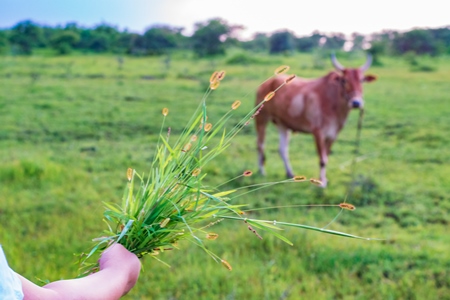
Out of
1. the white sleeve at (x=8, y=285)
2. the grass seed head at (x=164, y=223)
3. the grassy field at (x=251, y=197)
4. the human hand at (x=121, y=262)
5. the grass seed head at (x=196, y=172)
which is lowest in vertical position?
the grassy field at (x=251, y=197)

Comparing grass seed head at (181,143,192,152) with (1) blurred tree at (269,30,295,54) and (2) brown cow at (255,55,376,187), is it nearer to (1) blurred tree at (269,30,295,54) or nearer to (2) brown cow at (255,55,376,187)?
(2) brown cow at (255,55,376,187)

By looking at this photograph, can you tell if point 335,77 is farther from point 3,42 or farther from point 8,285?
point 3,42

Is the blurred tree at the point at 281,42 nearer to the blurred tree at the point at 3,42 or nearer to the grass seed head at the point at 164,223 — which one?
the blurred tree at the point at 3,42

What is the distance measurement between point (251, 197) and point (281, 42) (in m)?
32.2

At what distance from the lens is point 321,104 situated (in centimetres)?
596

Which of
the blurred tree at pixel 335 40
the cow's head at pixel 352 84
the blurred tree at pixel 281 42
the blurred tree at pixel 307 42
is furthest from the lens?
the blurred tree at pixel 307 42

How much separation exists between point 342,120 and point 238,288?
3.24m

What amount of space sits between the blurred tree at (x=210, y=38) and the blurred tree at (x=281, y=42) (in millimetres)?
4693

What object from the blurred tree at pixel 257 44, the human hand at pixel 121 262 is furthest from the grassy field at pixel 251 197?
the blurred tree at pixel 257 44

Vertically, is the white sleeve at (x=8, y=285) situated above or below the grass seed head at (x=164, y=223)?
above

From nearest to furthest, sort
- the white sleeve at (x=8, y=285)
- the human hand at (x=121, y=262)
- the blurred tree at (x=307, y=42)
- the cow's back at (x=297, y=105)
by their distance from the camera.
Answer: the white sleeve at (x=8, y=285)
the human hand at (x=121, y=262)
the cow's back at (x=297, y=105)
the blurred tree at (x=307, y=42)

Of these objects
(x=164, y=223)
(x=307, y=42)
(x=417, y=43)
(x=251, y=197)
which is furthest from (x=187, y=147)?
(x=307, y=42)

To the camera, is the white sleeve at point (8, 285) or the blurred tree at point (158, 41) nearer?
the white sleeve at point (8, 285)

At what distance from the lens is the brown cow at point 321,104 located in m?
5.72
